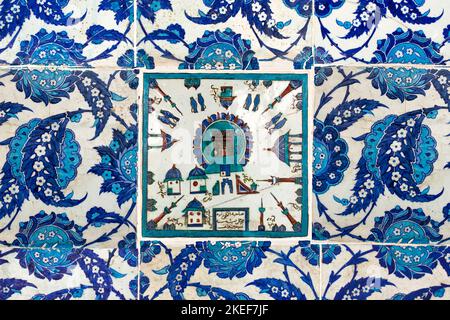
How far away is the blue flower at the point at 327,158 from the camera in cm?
104

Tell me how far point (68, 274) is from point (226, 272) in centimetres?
30

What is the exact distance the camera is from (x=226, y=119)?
3.41ft

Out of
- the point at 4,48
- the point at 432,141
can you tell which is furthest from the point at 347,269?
the point at 4,48

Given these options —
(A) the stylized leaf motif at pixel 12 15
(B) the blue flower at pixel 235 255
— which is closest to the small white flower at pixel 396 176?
(B) the blue flower at pixel 235 255

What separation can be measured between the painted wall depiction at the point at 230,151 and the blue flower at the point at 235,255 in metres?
0.03

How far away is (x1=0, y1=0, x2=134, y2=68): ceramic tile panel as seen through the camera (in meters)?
1.04

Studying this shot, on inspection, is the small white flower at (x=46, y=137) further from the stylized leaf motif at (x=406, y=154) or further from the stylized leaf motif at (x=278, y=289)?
the stylized leaf motif at (x=406, y=154)

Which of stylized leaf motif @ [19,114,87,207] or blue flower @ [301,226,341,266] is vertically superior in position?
stylized leaf motif @ [19,114,87,207]

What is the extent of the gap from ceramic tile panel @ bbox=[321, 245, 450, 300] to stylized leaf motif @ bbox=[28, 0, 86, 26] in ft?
2.15

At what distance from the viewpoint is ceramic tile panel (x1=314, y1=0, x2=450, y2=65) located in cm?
103

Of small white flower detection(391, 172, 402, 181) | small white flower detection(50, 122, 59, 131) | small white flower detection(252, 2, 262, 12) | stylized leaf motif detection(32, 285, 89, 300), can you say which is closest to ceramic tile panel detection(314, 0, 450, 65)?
small white flower detection(252, 2, 262, 12)

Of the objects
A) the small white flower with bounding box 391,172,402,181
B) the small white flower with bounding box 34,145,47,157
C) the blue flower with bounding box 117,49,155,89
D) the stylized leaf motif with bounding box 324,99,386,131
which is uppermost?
the blue flower with bounding box 117,49,155,89

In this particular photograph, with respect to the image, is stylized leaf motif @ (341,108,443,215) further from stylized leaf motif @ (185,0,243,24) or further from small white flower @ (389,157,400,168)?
stylized leaf motif @ (185,0,243,24)

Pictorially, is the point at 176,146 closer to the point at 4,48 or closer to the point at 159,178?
the point at 159,178
